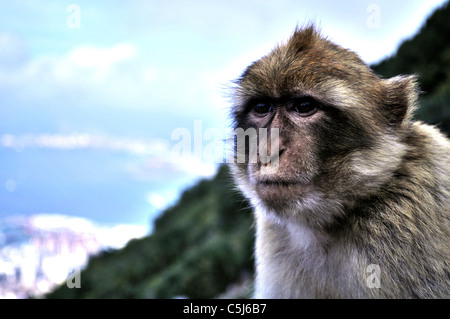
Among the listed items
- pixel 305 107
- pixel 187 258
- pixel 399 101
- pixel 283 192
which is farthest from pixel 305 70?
pixel 187 258

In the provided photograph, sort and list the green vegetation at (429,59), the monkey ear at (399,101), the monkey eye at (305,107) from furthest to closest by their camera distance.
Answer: the green vegetation at (429,59) → the monkey ear at (399,101) → the monkey eye at (305,107)

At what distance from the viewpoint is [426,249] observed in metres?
2.94

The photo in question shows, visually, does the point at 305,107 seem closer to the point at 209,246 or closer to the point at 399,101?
the point at 399,101

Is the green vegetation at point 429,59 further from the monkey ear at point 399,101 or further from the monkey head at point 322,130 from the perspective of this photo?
the monkey head at point 322,130

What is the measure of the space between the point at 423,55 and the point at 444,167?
6.44m

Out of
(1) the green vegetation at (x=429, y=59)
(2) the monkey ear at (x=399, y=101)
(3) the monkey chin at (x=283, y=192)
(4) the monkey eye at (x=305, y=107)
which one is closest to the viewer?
(3) the monkey chin at (x=283, y=192)

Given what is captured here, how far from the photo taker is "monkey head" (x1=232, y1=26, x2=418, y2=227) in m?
2.86

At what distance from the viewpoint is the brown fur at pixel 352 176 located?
2.90 meters

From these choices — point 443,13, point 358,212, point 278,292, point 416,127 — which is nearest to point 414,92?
point 416,127

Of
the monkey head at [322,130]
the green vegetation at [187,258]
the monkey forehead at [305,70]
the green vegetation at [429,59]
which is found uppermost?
the green vegetation at [429,59]

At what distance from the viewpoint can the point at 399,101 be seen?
3.16 m

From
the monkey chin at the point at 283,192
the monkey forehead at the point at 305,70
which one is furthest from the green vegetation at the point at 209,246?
the monkey chin at the point at 283,192

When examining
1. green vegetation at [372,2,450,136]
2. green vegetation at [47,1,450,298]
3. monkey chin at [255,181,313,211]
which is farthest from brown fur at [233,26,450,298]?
green vegetation at [372,2,450,136]

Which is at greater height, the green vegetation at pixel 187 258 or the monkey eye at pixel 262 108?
the monkey eye at pixel 262 108
